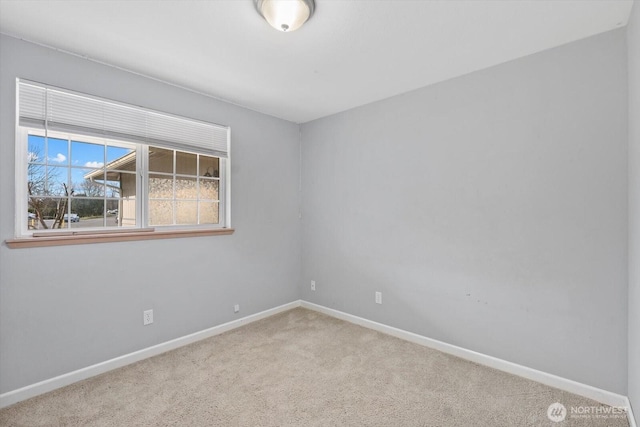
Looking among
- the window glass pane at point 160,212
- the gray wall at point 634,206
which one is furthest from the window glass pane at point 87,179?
the gray wall at point 634,206

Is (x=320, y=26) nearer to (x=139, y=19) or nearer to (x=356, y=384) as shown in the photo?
(x=139, y=19)

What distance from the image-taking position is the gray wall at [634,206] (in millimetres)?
1612

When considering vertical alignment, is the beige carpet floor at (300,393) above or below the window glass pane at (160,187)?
below

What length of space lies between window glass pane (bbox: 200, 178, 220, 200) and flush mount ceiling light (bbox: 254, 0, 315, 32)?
178 centimetres

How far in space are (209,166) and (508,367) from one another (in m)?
3.22

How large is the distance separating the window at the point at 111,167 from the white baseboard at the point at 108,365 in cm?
104

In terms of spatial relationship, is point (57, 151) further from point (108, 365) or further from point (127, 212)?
point (108, 365)

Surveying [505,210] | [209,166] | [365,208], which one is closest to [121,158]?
[209,166]

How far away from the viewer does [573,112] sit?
6.67 feet

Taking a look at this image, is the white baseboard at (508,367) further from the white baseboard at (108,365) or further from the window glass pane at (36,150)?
the window glass pane at (36,150)

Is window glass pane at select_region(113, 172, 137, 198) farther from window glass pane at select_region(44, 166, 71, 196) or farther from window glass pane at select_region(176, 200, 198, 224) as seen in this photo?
window glass pane at select_region(176, 200, 198, 224)

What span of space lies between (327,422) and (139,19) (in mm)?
2692

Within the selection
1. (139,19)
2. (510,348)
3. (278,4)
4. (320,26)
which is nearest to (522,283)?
(510,348)

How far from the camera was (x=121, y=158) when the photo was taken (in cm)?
251
